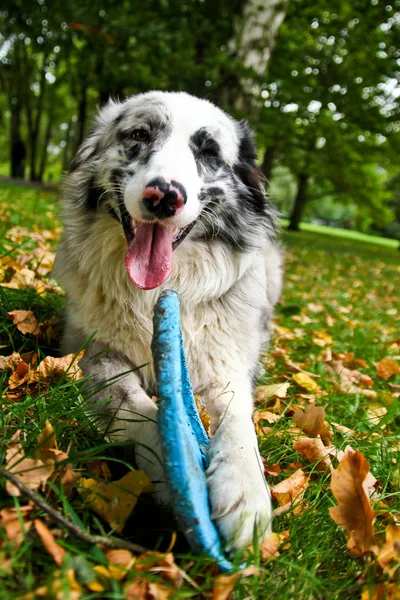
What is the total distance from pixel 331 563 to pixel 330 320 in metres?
3.91

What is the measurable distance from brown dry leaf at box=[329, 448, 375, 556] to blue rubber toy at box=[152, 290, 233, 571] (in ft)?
1.35

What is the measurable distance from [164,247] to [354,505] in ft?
4.48

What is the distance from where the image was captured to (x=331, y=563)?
1424mm

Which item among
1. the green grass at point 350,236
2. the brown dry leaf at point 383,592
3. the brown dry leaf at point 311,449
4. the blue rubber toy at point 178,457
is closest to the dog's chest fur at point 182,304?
the brown dry leaf at point 311,449

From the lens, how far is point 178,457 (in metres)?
1.25

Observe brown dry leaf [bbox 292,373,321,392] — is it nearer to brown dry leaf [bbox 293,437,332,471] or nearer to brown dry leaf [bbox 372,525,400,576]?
brown dry leaf [bbox 293,437,332,471]

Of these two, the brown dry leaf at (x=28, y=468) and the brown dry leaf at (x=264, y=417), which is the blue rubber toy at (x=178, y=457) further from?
the brown dry leaf at (x=264, y=417)

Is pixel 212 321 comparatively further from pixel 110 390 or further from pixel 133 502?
pixel 133 502

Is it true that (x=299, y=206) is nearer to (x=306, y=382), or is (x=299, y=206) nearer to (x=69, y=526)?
(x=306, y=382)

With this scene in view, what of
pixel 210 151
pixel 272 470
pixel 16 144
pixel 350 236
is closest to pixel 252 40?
pixel 210 151

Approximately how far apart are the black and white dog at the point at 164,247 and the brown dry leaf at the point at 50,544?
626 mm

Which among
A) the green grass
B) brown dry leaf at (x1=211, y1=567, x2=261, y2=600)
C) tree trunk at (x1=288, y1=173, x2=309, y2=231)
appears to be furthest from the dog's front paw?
tree trunk at (x1=288, y1=173, x2=309, y2=231)

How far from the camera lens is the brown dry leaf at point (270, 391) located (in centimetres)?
262

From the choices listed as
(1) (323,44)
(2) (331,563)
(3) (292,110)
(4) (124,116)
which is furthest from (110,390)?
(1) (323,44)
